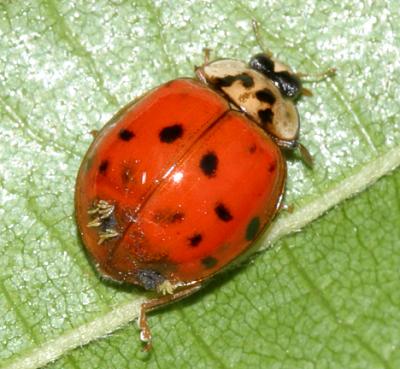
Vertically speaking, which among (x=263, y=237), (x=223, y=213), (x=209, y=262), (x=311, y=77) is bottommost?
(x=263, y=237)

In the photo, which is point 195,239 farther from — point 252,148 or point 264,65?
point 264,65

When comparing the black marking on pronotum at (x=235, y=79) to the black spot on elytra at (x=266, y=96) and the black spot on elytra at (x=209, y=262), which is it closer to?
the black spot on elytra at (x=266, y=96)

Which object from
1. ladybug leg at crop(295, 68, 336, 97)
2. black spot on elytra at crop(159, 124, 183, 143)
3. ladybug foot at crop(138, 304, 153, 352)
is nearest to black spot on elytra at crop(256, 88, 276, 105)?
ladybug leg at crop(295, 68, 336, 97)

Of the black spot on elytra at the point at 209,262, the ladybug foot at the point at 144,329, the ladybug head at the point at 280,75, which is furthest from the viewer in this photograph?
the ladybug head at the point at 280,75

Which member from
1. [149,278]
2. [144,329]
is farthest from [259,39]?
[144,329]

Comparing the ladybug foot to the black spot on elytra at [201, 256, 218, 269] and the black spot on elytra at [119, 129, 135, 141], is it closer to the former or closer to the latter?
the black spot on elytra at [201, 256, 218, 269]

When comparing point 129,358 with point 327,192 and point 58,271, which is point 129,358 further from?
point 327,192

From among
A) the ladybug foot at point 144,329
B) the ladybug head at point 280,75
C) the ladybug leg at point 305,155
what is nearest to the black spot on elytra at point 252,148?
the ladybug leg at point 305,155
